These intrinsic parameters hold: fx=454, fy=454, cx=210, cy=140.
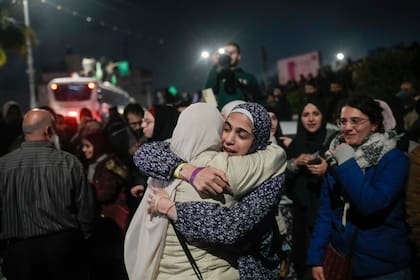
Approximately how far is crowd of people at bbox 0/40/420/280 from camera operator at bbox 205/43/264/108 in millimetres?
1173

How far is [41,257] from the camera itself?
3.81 metres

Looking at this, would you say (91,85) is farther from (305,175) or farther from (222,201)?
(222,201)

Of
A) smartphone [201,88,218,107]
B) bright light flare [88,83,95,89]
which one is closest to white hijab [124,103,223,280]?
smartphone [201,88,218,107]

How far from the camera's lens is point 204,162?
247cm

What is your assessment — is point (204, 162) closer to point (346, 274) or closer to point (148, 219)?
point (148, 219)

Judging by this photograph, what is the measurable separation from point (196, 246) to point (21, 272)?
6.65 feet

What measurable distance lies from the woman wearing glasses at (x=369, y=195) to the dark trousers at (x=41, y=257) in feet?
7.05

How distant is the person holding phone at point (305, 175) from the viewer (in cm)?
461

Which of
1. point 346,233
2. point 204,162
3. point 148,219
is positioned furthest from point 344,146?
point 148,219

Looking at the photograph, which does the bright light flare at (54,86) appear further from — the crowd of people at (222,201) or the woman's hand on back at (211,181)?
the woman's hand on back at (211,181)

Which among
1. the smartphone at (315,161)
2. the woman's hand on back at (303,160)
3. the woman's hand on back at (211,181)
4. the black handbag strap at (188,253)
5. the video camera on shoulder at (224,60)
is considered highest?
the video camera on shoulder at (224,60)

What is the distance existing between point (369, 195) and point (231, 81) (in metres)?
3.38

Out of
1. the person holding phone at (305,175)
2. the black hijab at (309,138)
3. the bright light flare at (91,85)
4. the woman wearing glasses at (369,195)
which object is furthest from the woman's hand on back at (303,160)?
the bright light flare at (91,85)

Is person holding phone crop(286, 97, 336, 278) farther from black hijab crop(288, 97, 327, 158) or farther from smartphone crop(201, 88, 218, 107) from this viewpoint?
smartphone crop(201, 88, 218, 107)
